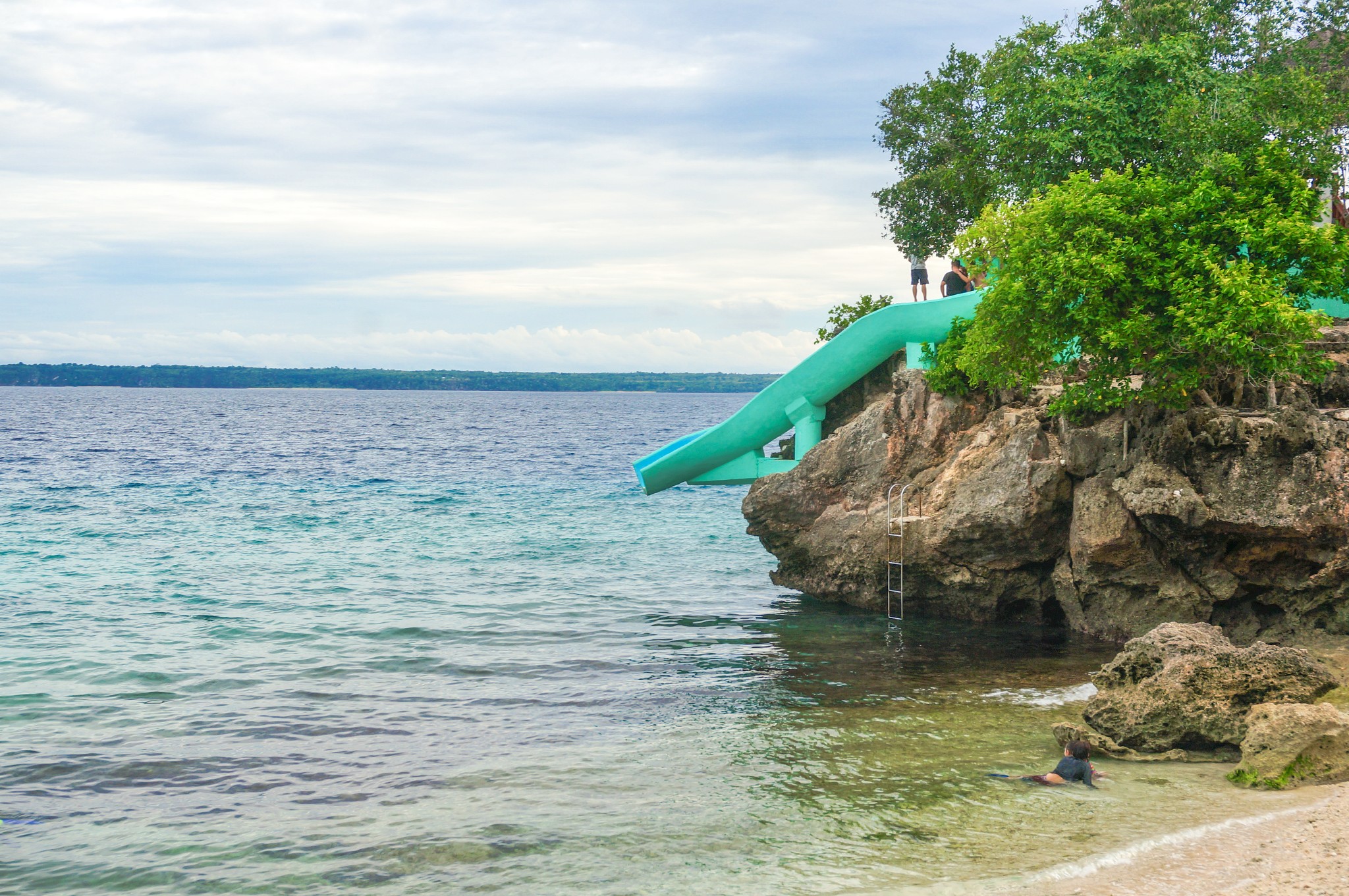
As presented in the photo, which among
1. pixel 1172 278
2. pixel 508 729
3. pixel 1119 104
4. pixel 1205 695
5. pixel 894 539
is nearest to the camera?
pixel 1205 695

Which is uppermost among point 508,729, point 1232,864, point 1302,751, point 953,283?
point 953,283

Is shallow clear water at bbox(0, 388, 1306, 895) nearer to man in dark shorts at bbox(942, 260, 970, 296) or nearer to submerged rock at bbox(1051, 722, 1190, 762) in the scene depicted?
submerged rock at bbox(1051, 722, 1190, 762)

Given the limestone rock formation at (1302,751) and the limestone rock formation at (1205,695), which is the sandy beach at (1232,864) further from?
the limestone rock formation at (1205,695)

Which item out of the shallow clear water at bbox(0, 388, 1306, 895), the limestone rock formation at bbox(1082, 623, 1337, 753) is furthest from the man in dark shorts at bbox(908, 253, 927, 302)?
the limestone rock formation at bbox(1082, 623, 1337, 753)

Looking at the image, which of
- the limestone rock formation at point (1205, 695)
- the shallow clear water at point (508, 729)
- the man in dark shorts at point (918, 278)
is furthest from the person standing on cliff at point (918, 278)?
the limestone rock formation at point (1205, 695)

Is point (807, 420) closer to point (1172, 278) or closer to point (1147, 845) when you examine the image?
point (1172, 278)

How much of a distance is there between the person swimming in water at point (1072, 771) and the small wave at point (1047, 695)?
3188mm

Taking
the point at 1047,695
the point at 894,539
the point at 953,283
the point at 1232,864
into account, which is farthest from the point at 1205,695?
the point at 953,283

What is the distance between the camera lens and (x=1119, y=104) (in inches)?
938

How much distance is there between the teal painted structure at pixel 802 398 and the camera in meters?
23.3

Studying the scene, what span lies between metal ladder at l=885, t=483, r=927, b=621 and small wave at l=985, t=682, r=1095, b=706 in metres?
4.82

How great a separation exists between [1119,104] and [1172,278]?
9345mm

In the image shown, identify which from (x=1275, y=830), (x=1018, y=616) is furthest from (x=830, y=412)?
(x=1275, y=830)

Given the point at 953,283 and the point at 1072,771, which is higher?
the point at 953,283
